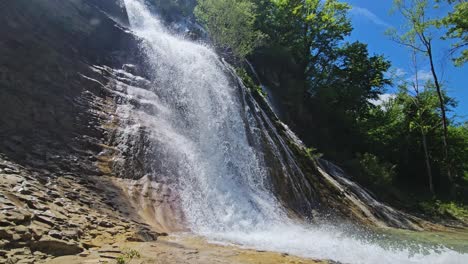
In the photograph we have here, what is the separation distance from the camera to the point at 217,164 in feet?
35.8

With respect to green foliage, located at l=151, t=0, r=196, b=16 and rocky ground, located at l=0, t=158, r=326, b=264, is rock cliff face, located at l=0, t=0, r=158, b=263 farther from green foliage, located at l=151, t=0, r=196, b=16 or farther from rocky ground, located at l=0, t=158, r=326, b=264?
green foliage, located at l=151, t=0, r=196, b=16

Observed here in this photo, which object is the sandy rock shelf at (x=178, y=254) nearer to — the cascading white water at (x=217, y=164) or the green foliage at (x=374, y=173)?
the cascading white water at (x=217, y=164)

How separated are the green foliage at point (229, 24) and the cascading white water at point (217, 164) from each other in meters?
6.19

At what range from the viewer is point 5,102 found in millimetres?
7652

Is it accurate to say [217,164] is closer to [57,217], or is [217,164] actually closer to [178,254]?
[178,254]

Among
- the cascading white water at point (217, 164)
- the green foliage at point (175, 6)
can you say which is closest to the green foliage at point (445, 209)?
the cascading white water at point (217, 164)

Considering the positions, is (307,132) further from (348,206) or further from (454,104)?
(454,104)

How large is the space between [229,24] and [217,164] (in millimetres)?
13384

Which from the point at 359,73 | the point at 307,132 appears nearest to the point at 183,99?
the point at 307,132

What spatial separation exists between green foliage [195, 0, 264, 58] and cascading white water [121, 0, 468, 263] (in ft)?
20.3

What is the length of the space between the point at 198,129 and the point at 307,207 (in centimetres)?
485

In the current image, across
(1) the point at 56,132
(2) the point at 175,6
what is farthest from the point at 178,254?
(2) the point at 175,6

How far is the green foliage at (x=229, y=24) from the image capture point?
21.6m

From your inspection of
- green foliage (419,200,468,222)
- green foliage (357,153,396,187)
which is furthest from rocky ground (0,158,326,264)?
green foliage (419,200,468,222)
